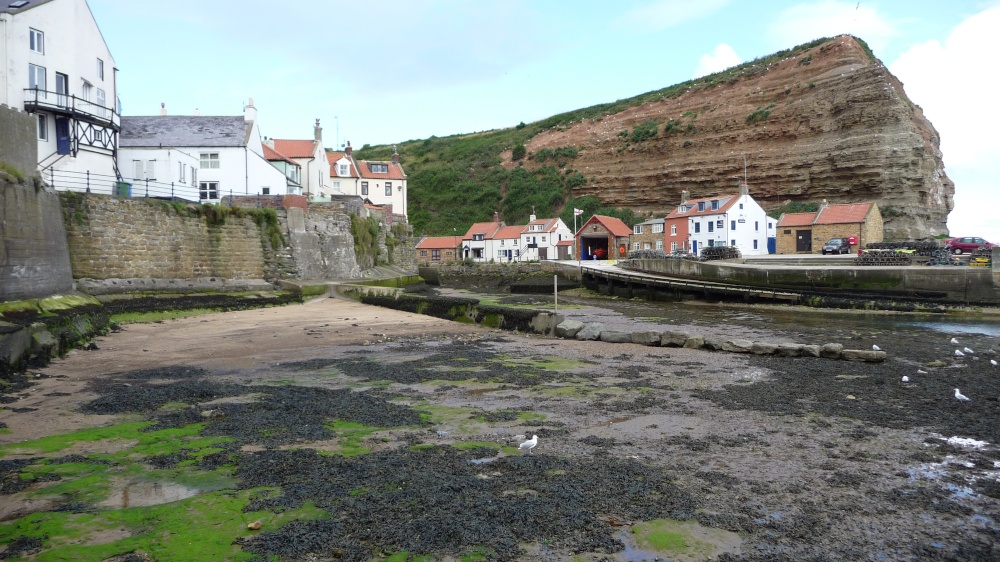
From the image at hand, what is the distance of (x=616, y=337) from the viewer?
16.8m

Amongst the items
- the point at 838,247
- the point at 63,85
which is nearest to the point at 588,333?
the point at 63,85

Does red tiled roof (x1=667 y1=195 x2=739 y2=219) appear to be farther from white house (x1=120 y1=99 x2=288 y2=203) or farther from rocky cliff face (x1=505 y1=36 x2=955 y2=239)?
white house (x1=120 y1=99 x2=288 y2=203)

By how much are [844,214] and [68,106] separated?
179 feet

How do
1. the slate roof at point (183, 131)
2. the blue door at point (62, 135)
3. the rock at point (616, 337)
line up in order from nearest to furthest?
1. the rock at point (616, 337)
2. the blue door at point (62, 135)
3. the slate roof at point (183, 131)

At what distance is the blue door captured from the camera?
29.1 meters

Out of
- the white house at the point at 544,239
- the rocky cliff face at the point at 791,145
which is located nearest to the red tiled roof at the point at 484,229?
the white house at the point at 544,239

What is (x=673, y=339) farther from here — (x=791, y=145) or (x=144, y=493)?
(x=791, y=145)

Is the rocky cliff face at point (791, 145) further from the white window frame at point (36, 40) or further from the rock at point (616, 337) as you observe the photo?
the white window frame at point (36, 40)

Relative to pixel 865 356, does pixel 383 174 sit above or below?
above

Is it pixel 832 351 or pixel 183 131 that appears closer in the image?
pixel 832 351

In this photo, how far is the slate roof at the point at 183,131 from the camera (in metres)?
35.7

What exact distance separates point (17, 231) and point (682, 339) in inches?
717

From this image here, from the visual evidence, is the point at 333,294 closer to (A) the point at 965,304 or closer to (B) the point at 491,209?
(A) the point at 965,304

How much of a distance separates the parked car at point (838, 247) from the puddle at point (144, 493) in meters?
49.8
